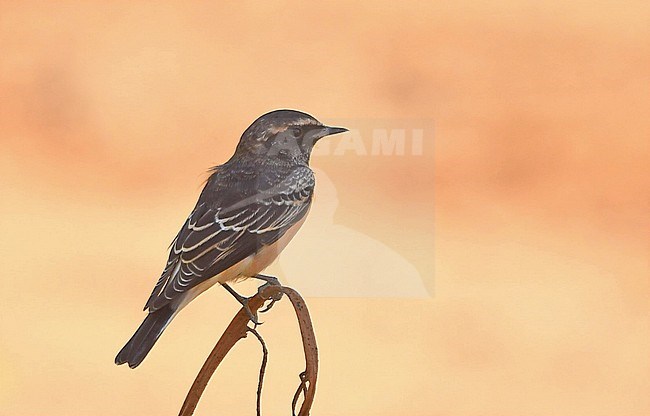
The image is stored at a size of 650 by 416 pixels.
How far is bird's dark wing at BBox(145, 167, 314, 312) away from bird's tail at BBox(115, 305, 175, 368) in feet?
0.04

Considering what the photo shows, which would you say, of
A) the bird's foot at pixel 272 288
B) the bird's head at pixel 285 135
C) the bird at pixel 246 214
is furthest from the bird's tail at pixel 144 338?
the bird's head at pixel 285 135

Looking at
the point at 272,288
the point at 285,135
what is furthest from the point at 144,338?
the point at 285,135

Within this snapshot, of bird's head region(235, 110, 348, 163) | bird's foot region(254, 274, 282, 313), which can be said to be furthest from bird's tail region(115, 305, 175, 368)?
bird's head region(235, 110, 348, 163)

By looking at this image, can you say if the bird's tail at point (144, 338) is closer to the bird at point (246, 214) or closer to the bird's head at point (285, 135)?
the bird at point (246, 214)

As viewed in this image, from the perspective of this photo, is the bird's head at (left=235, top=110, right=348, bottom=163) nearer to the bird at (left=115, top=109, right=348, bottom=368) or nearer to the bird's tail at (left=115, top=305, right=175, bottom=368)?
the bird at (left=115, top=109, right=348, bottom=368)

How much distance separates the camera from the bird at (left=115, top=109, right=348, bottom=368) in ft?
3.61

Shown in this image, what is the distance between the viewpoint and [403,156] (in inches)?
56.5

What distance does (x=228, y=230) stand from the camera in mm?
1143

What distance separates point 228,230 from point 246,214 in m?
0.04

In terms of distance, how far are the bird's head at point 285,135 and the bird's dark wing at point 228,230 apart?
0.03 meters

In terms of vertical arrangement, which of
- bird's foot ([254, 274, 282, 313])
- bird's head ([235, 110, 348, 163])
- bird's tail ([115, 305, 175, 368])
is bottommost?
bird's tail ([115, 305, 175, 368])

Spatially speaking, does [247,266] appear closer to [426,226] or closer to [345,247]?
[345,247]

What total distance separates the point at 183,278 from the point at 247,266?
97 millimetres

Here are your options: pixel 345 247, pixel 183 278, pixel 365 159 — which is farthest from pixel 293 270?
pixel 183 278
